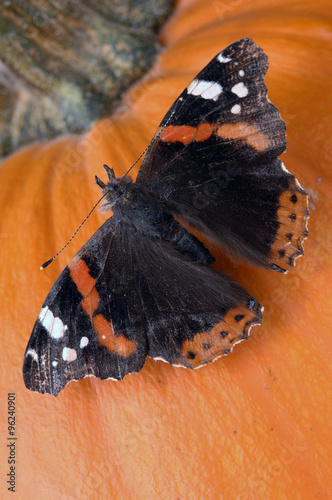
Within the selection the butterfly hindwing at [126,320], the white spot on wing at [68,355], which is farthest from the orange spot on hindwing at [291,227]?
the white spot on wing at [68,355]

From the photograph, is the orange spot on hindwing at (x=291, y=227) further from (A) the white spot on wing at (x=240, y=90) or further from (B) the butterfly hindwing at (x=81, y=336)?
(B) the butterfly hindwing at (x=81, y=336)

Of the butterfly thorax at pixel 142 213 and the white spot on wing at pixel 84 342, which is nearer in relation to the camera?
the white spot on wing at pixel 84 342

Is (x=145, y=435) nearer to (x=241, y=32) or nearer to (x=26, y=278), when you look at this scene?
(x=26, y=278)

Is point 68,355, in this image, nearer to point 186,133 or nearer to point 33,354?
point 33,354

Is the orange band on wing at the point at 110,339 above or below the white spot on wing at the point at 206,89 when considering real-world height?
below

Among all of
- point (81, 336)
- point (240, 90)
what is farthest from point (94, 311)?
point (240, 90)

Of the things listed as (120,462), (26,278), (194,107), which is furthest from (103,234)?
(120,462)

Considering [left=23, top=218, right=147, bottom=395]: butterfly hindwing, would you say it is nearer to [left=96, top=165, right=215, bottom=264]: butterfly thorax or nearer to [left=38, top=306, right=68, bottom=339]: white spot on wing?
[left=38, top=306, right=68, bottom=339]: white spot on wing
